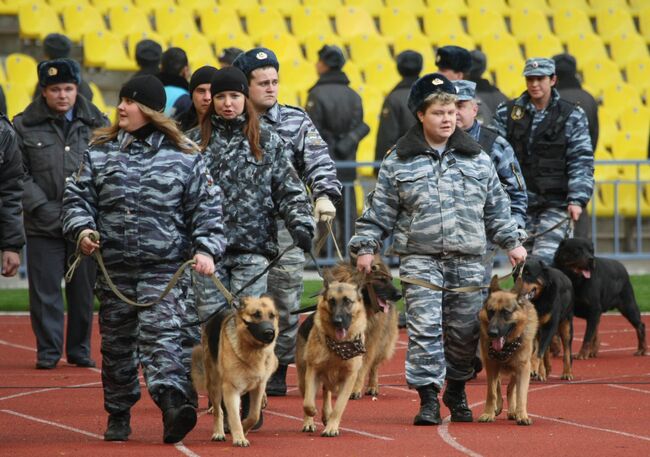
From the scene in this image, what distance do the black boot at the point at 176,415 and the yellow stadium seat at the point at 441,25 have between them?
15.9 metres

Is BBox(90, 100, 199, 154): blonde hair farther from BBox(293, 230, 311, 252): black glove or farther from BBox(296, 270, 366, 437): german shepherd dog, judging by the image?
BBox(296, 270, 366, 437): german shepherd dog

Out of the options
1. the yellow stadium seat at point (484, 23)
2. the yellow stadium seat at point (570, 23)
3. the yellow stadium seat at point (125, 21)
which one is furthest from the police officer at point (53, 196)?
the yellow stadium seat at point (570, 23)

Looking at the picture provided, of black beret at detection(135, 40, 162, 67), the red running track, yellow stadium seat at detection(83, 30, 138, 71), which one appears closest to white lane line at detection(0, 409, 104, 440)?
the red running track

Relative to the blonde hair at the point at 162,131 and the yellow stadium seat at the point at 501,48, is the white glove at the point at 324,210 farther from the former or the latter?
the yellow stadium seat at the point at 501,48

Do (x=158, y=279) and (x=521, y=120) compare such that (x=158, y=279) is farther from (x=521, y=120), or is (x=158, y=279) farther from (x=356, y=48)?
(x=356, y=48)

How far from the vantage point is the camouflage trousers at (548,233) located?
12.0 m

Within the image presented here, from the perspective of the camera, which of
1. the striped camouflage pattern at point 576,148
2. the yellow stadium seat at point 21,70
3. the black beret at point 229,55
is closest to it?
the striped camouflage pattern at point 576,148

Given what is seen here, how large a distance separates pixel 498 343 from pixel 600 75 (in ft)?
49.8

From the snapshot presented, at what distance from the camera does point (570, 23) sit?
79.9 feet

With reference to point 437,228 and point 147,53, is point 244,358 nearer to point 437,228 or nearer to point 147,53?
point 437,228

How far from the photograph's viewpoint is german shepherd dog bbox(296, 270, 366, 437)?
27.2 ft

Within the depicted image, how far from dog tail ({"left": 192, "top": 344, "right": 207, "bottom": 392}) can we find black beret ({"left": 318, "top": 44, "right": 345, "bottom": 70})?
28.4 ft

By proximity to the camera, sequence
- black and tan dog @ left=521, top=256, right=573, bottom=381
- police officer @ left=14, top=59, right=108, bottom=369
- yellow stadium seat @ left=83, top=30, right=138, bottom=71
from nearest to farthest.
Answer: black and tan dog @ left=521, top=256, right=573, bottom=381 < police officer @ left=14, top=59, right=108, bottom=369 < yellow stadium seat @ left=83, top=30, right=138, bottom=71

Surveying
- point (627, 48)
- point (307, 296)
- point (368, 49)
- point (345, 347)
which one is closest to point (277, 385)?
point (345, 347)
